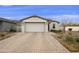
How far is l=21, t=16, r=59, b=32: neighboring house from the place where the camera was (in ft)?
11.1

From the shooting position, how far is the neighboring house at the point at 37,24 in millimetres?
3383

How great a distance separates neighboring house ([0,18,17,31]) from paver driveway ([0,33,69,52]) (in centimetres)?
15

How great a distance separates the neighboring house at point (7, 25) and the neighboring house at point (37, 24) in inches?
6.1

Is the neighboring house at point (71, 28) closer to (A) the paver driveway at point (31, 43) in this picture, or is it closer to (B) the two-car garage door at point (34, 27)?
(A) the paver driveway at point (31, 43)

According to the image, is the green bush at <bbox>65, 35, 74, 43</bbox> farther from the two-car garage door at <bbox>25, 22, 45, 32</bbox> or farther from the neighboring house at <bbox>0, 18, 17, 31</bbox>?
the neighboring house at <bbox>0, 18, 17, 31</bbox>

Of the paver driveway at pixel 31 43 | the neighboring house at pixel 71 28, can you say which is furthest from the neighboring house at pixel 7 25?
the neighboring house at pixel 71 28

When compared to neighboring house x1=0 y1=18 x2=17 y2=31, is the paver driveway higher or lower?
lower

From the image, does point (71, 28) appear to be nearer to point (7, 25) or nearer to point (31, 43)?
point (31, 43)

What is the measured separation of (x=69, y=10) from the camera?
337 cm

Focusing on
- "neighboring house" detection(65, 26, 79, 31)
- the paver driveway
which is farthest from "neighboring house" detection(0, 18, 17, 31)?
"neighboring house" detection(65, 26, 79, 31)

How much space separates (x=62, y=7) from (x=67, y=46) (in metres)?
0.64

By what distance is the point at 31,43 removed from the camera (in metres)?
3.34
